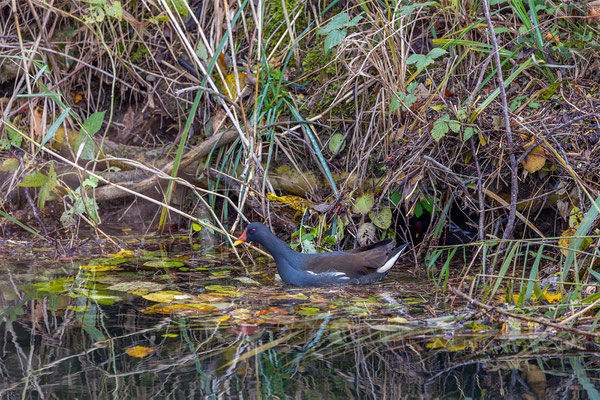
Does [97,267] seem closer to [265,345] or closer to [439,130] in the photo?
[265,345]

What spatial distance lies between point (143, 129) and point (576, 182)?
365 cm

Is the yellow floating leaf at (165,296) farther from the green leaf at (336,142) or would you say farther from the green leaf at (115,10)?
the green leaf at (115,10)

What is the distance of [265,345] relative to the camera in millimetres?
2850

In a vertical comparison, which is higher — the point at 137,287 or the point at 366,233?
the point at 366,233

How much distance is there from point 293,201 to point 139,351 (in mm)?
2100

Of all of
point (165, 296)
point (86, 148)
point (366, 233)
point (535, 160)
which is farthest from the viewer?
point (366, 233)

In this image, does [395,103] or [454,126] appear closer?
[454,126]

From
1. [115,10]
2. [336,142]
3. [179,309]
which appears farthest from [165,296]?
[115,10]

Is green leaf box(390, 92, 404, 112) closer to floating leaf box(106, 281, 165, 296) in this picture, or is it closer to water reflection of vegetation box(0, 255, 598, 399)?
water reflection of vegetation box(0, 255, 598, 399)

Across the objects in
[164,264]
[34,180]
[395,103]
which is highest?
[395,103]

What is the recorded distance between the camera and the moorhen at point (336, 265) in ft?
13.7

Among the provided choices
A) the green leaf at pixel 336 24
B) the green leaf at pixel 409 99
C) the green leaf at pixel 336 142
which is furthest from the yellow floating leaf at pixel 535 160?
the green leaf at pixel 336 24

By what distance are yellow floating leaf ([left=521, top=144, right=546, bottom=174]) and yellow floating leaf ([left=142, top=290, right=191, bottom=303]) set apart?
7.28ft

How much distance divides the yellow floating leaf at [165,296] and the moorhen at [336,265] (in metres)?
0.77
